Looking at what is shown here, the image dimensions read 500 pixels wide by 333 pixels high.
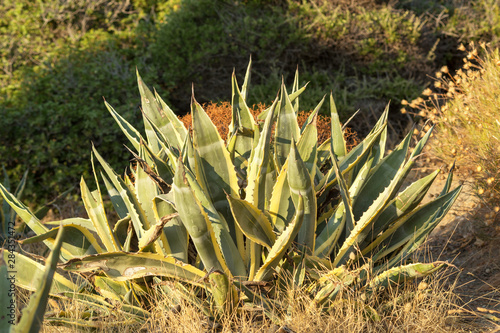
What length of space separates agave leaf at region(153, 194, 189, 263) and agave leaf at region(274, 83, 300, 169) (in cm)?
57

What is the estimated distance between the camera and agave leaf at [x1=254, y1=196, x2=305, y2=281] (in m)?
1.86

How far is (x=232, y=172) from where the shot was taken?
217cm

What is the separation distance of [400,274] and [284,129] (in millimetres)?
860

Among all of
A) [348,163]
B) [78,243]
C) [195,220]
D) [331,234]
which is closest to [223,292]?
[195,220]

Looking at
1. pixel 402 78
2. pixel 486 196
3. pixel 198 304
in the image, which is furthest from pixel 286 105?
pixel 402 78

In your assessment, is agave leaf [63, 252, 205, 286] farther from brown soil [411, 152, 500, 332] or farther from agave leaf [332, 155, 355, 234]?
brown soil [411, 152, 500, 332]

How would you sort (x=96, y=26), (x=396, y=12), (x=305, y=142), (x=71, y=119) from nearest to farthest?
(x=305, y=142)
(x=71, y=119)
(x=396, y=12)
(x=96, y=26)

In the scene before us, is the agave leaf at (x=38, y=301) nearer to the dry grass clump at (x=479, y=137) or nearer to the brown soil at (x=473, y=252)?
the brown soil at (x=473, y=252)

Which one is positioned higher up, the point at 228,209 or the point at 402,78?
the point at 228,209

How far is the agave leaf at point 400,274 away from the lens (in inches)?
78.3

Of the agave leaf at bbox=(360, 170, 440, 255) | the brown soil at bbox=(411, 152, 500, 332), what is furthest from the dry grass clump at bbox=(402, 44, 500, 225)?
the agave leaf at bbox=(360, 170, 440, 255)

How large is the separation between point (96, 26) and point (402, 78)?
517 cm

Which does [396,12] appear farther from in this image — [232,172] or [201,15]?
[232,172]

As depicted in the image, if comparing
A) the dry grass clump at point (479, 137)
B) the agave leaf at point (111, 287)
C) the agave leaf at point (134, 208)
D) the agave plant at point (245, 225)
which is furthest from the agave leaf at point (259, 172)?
the dry grass clump at point (479, 137)
